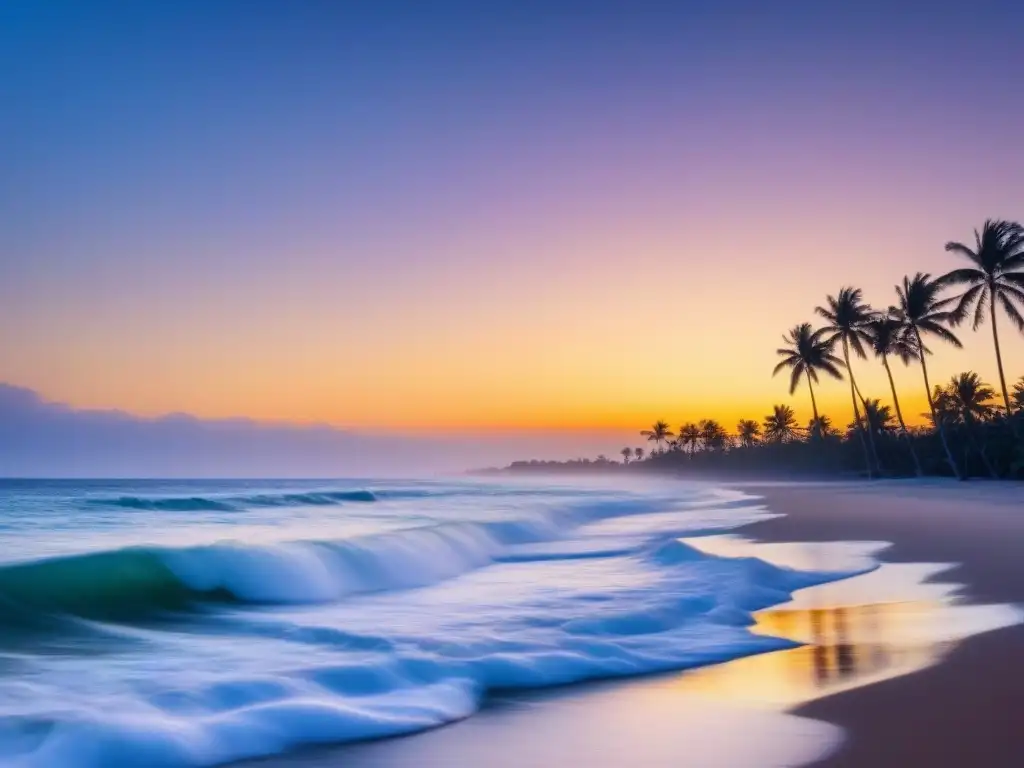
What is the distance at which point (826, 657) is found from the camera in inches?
210

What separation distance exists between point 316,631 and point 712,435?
102 meters

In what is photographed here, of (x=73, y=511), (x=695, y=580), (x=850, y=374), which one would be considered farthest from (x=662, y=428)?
(x=695, y=580)

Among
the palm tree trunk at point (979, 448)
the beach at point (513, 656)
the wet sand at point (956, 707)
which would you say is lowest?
the wet sand at point (956, 707)

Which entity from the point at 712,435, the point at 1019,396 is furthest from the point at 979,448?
the point at 712,435

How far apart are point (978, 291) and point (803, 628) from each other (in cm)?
3257

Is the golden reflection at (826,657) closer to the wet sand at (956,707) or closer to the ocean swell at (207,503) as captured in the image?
the wet sand at (956,707)

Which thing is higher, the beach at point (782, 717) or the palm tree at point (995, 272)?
the palm tree at point (995, 272)

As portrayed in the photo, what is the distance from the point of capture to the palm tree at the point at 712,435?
337 ft

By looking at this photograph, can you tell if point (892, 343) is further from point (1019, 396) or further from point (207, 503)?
point (207, 503)

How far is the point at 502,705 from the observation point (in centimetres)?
461

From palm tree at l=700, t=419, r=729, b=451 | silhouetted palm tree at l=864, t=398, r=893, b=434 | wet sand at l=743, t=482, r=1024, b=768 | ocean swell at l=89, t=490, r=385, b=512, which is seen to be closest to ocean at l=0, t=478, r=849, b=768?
wet sand at l=743, t=482, r=1024, b=768

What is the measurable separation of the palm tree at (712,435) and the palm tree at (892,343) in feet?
182

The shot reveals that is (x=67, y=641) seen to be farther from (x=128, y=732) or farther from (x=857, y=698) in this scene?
(x=857, y=698)

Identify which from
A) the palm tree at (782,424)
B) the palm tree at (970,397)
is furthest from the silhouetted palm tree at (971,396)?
the palm tree at (782,424)
